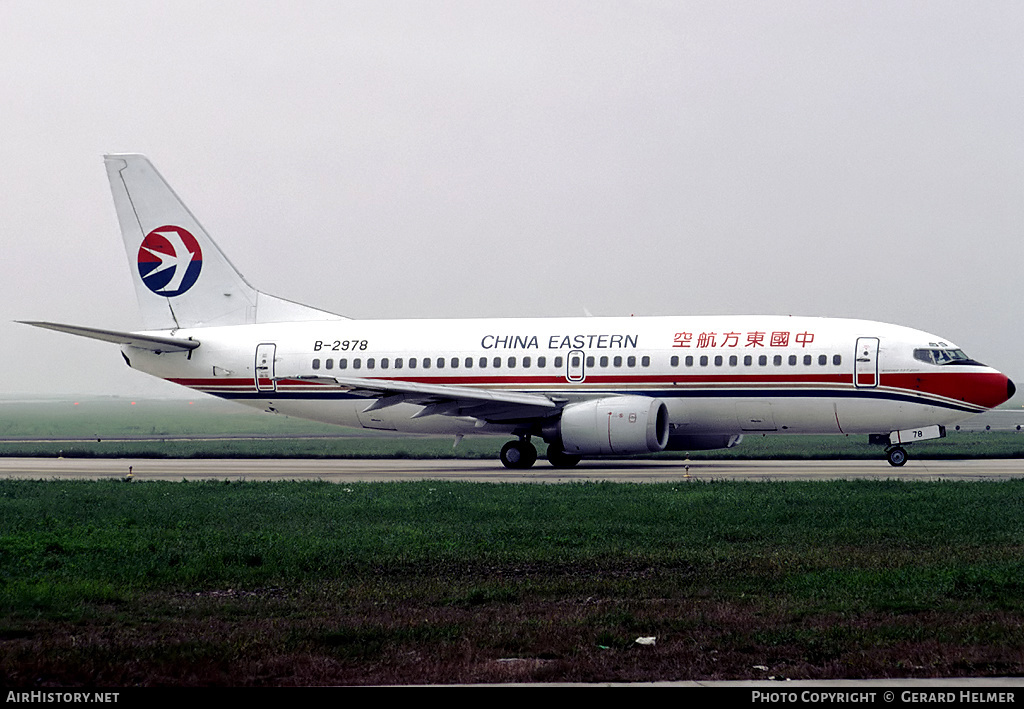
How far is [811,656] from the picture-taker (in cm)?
826

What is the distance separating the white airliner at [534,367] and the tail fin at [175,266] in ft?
0.15

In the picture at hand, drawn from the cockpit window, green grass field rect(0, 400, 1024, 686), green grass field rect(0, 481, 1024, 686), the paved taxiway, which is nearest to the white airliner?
the cockpit window

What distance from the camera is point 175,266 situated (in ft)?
121

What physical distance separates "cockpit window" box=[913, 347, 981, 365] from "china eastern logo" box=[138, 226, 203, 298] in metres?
22.2

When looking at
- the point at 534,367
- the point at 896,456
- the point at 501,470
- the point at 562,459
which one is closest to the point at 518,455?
the point at 501,470

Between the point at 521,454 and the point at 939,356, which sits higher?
the point at 939,356

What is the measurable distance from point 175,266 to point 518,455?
44.0ft

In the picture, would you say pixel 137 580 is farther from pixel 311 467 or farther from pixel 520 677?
pixel 311 467

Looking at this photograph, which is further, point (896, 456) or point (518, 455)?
point (518, 455)

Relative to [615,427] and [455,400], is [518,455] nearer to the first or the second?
[455,400]

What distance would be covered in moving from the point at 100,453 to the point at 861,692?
3903cm

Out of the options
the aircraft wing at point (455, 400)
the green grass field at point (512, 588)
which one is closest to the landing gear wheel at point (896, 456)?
the aircraft wing at point (455, 400)

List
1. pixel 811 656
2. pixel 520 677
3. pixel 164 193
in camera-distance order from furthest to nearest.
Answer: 1. pixel 164 193
2. pixel 811 656
3. pixel 520 677

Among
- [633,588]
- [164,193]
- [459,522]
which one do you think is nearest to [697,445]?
[459,522]
